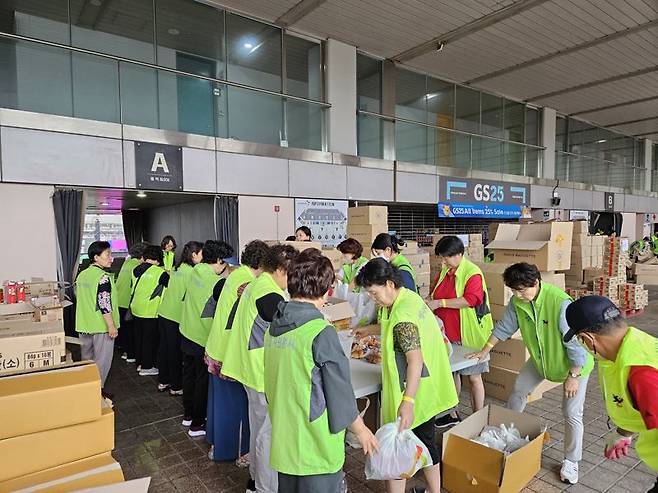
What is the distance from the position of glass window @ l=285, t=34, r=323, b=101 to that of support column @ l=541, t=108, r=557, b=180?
24.9 ft

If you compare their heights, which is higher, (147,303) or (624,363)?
(624,363)

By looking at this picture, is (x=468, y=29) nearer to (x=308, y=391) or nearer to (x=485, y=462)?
(x=485, y=462)

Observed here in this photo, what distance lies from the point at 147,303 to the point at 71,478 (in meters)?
3.34

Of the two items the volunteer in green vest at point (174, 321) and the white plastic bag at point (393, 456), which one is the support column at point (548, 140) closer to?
the volunteer in green vest at point (174, 321)

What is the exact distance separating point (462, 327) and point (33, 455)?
8.86ft

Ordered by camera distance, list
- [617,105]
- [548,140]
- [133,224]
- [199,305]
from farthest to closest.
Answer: [548,140] < [617,105] < [133,224] < [199,305]

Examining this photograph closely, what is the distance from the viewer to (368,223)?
706 cm

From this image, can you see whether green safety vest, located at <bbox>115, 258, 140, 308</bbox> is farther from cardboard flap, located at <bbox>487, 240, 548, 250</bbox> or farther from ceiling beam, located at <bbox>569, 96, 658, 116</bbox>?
ceiling beam, located at <bbox>569, 96, 658, 116</bbox>

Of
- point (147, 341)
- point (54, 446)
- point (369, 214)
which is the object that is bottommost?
point (147, 341)

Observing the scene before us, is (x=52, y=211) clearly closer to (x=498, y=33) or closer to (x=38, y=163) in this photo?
(x=38, y=163)

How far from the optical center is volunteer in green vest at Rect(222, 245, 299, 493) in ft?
7.63

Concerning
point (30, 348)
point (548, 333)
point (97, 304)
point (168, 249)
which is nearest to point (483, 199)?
point (168, 249)

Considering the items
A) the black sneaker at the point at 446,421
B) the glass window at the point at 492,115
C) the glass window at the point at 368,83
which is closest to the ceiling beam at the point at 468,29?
the glass window at the point at 368,83

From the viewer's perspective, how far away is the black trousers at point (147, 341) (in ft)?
16.1
